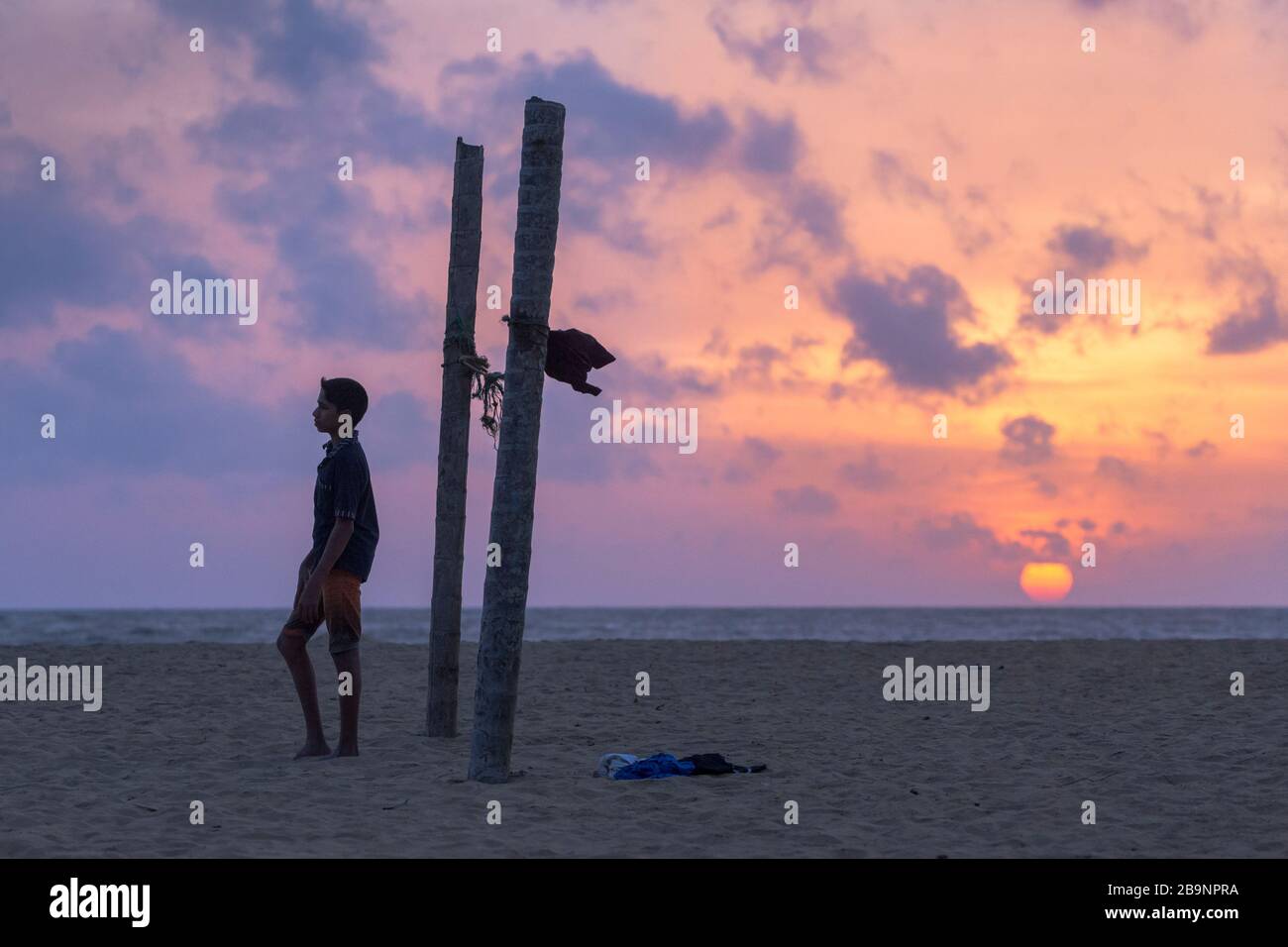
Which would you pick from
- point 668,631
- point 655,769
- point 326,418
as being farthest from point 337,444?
point 668,631

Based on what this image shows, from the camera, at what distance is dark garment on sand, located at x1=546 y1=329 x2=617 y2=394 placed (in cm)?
843

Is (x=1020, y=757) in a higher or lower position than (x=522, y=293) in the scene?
lower

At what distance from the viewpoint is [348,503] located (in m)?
8.45

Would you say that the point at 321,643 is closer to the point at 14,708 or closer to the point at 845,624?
the point at 14,708

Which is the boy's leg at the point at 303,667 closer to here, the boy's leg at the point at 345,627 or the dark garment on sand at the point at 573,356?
the boy's leg at the point at 345,627

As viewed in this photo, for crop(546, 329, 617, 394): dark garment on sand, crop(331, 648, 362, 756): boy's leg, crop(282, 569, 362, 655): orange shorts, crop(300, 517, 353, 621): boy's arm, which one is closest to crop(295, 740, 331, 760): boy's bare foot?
crop(331, 648, 362, 756): boy's leg

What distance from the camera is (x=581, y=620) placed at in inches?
2448

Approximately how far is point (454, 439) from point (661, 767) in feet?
10.2

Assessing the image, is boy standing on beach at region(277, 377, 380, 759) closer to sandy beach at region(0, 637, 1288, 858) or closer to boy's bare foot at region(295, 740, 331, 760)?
boy's bare foot at region(295, 740, 331, 760)

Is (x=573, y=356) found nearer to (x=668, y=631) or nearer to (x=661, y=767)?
(x=661, y=767)

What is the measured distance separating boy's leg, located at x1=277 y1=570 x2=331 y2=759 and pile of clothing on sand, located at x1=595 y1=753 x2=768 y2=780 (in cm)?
202

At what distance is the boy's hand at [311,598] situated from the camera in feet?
27.5
